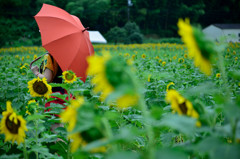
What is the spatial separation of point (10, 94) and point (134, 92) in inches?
100

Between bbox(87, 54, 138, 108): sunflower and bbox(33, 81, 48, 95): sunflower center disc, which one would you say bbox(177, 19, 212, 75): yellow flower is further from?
bbox(33, 81, 48, 95): sunflower center disc

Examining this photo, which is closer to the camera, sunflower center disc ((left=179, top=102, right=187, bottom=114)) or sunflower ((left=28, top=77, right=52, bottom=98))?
sunflower center disc ((left=179, top=102, right=187, bottom=114))

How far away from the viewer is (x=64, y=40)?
6.63 feet

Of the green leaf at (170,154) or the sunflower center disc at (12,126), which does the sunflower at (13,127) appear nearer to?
the sunflower center disc at (12,126)

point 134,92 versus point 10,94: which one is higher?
point 134,92

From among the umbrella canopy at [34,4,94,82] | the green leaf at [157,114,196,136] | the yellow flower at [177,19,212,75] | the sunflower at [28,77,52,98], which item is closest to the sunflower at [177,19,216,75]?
the yellow flower at [177,19,212,75]

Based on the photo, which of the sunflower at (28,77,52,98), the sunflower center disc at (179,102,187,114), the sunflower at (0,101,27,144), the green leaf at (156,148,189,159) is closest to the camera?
the green leaf at (156,148,189,159)

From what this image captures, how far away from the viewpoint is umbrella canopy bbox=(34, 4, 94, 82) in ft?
6.52

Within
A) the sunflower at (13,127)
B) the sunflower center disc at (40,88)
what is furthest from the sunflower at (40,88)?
the sunflower at (13,127)

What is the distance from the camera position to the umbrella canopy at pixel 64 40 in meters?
1.99

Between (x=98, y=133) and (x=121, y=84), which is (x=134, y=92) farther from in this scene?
(x=98, y=133)

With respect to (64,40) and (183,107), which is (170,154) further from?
(64,40)

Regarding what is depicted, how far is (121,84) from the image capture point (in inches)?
20.3

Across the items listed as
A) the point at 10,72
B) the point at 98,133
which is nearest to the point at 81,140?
the point at 98,133
